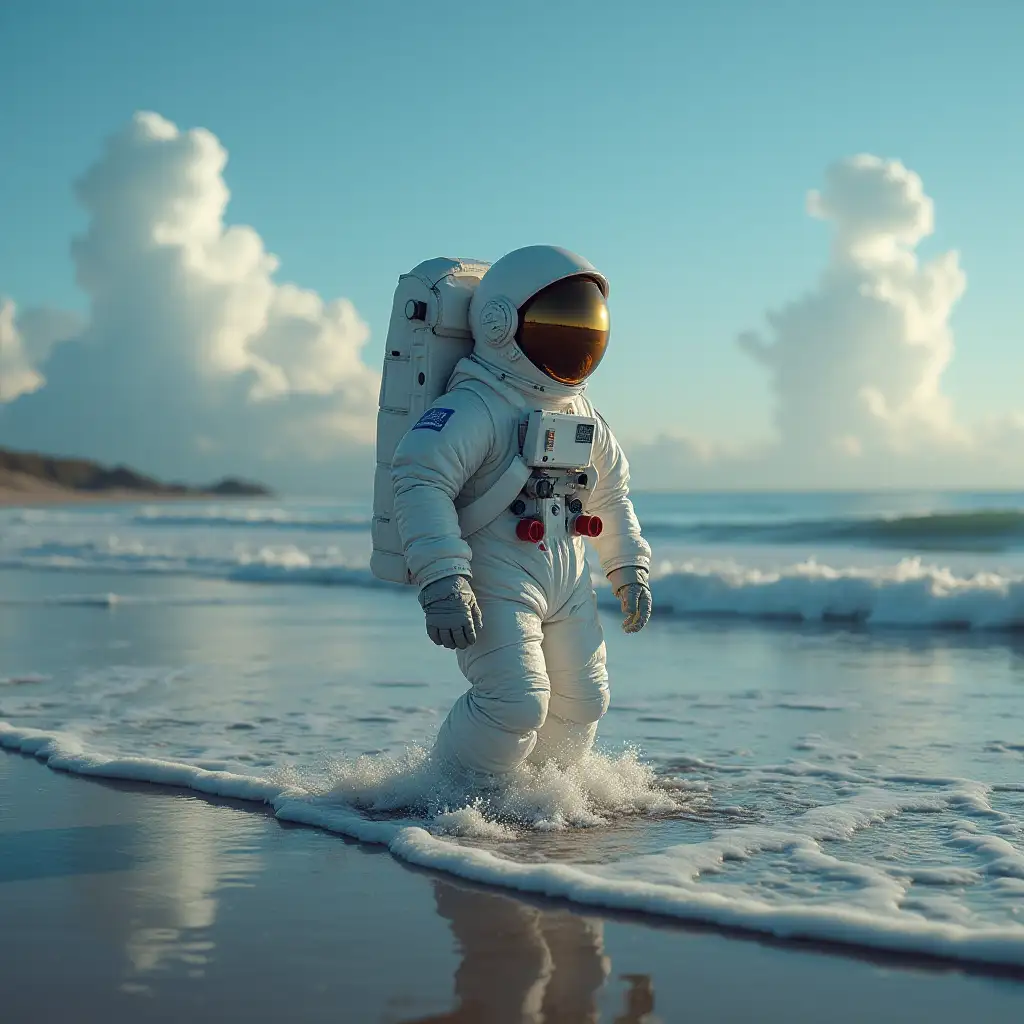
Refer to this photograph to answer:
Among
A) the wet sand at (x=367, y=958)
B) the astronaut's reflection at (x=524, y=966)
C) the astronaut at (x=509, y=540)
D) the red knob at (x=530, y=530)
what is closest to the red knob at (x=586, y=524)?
the astronaut at (x=509, y=540)

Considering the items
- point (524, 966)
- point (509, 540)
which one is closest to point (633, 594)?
point (509, 540)

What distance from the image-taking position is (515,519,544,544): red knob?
469 centimetres

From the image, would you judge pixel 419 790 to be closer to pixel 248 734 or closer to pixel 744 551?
pixel 248 734

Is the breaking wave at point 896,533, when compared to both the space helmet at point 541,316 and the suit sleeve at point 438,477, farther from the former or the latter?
the suit sleeve at point 438,477

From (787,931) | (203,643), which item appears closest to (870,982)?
(787,931)

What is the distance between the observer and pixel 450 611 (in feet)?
14.4

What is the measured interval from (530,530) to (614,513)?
0.64 metres

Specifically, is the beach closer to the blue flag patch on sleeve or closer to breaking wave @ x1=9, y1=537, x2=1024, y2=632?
breaking wave @ x1=9, y1=537, x2=1024, y2=632

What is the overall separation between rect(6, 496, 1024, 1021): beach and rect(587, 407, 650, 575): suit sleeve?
835 mm

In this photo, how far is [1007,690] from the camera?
7812mm

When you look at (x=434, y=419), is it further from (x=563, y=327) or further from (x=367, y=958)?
(x=367, y=958)

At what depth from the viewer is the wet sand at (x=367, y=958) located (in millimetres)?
2943

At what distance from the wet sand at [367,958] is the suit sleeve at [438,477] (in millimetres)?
1004

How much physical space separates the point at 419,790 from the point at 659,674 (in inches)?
158
